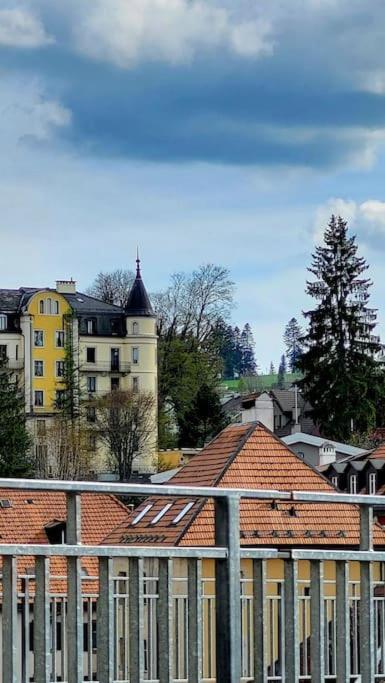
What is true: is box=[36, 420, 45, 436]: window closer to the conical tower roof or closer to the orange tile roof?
the conical tower roof

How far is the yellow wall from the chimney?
136 inches

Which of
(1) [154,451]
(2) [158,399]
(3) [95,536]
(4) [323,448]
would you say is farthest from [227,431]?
(2) [158,399]

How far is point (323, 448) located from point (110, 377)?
108 feet

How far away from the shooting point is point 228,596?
14.8 ft

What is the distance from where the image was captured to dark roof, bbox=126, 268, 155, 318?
110 meters

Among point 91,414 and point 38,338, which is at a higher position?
point 38,338

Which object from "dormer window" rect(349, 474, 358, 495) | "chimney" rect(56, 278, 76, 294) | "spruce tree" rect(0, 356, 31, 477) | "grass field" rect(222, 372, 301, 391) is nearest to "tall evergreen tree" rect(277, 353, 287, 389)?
"grass field" rect(222, 372, 301, 391)

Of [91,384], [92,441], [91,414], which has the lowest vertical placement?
[92,441]

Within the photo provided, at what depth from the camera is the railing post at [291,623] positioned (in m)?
4.74

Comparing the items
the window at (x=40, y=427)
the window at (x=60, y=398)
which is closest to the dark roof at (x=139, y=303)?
the window at (x=60, y=398)

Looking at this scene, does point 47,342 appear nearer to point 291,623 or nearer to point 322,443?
point 322,443

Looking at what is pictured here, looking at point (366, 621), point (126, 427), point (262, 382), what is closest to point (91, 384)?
point (126, 427)

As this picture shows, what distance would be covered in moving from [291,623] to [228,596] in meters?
0.37

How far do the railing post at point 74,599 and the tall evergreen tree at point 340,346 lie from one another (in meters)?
80.4
